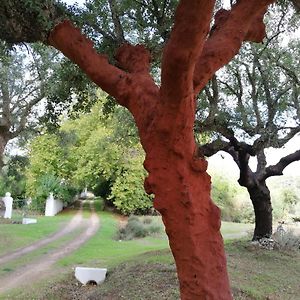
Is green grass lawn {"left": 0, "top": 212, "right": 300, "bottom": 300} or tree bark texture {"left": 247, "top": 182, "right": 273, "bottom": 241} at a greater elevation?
tree bark texture {"left": 247, "top": 182, "right": 273, "bottom": 241}

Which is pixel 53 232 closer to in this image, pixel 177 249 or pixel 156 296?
pixel 156 296

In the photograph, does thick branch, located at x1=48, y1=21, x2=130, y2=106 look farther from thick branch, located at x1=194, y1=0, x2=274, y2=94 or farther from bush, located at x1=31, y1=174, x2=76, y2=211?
bush, located at x1=31, y1=174, x2=76, y2=211

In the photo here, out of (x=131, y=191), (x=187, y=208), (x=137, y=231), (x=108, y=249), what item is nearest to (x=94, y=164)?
(x=131, y=191)

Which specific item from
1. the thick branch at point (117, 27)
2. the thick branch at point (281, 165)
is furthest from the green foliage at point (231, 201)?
the thick branch at point (117, 27)

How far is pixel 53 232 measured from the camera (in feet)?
70.7

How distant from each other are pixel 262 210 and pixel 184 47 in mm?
12035

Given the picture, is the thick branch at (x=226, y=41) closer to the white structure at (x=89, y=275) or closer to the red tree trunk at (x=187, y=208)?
the red tree trunk at (x=187, y=208)

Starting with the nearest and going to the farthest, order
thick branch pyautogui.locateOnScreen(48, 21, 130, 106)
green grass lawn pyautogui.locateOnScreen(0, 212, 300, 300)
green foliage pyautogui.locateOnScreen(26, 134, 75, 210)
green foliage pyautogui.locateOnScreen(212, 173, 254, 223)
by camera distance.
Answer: thick branch pyautogui.locateOnScreen(48, 21, 130, 106) → green grass lawn pyautogui.locateOnScreen(0, 212, 300, 300) → green foliage pyautogui.locateOnScreen(212, 173, 254, 223) → green foliage pyautogui.locateOnScreen(26, 134, 75, 210)

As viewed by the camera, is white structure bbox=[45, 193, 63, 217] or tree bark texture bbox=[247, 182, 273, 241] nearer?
tree bark texture bbox=[247, 182, 273, 241]

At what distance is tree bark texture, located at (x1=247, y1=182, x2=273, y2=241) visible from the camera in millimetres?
14594

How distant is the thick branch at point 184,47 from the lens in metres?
3.15

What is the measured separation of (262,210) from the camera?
14805 mm

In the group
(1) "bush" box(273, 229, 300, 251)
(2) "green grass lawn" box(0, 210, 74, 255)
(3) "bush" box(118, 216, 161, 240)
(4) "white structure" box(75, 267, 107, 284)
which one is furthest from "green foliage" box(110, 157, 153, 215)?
(4) "white structure" box(75, 267, 107, 284)

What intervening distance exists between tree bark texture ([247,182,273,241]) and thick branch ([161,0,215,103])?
1095cm
